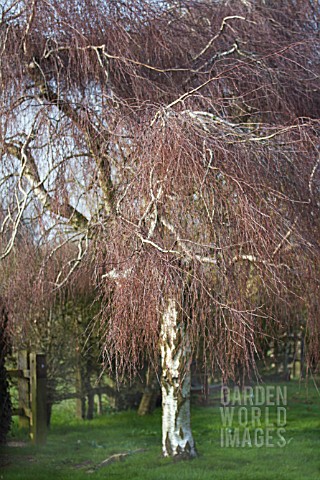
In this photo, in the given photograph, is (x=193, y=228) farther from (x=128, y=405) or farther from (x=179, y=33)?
(x=128, y=405)

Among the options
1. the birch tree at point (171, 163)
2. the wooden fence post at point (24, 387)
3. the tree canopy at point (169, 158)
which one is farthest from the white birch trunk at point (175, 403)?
the wooden fence post at point (24, 387)

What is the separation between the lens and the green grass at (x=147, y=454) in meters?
4.60

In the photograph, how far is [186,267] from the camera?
10.1ft

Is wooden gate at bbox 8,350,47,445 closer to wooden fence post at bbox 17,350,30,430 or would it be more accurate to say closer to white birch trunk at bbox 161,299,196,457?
wooden fence post at bbox 17,350,30,430

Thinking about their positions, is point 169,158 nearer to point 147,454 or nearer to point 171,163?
point 171,163

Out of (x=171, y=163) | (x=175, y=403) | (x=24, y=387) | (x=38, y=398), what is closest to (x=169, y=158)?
(x=171, y=163)

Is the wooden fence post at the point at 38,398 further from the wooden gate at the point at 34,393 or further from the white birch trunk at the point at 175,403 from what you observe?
the white birch trunk at the point at 175,403

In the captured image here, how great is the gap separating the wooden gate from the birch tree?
142 centimetres

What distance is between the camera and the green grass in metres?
4.60

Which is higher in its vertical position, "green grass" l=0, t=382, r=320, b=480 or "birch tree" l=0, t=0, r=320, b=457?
"birch tree" l=0, t=0, r=320, b=457

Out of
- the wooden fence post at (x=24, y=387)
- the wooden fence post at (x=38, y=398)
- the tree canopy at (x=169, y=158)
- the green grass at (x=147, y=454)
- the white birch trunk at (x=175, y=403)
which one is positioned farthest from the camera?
the wooden fence post at (x=24, y=387)

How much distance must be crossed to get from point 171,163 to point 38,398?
3.40 meters

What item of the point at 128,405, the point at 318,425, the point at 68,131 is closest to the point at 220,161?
the point at 68,131

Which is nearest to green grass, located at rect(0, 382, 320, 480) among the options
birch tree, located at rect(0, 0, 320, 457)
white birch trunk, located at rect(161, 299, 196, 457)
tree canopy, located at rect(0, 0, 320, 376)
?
white birch trunk, located at rect(161, 299, 196, 457)
